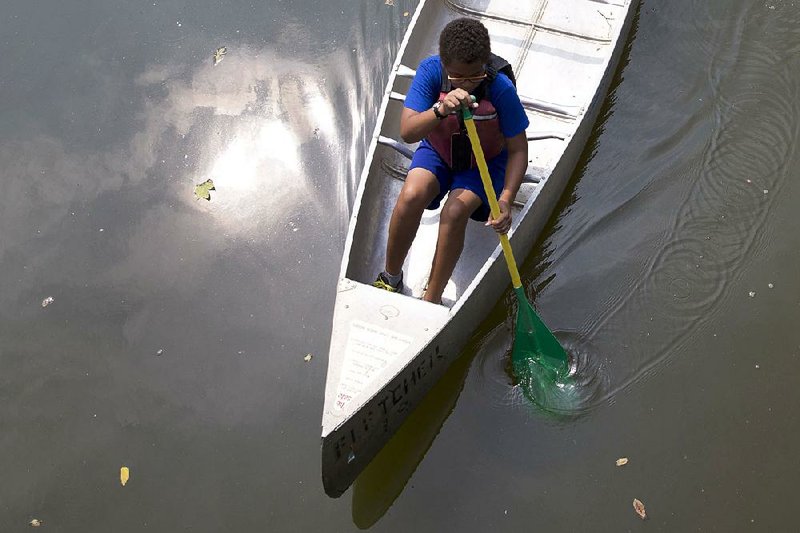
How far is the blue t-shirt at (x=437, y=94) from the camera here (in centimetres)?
479

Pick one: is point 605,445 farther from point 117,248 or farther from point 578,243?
point 117,248

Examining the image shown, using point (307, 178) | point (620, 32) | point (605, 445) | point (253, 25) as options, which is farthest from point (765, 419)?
point (253, 25)

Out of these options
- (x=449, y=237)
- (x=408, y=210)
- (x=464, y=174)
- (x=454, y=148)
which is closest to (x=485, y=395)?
(x=449, y=237)

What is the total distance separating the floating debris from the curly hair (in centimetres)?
318

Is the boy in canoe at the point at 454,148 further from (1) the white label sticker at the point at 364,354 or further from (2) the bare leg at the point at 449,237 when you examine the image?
(1) the white label sticker at the point at 364,354

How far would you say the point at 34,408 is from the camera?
546 centimetres

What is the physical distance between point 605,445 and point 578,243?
1510 mm

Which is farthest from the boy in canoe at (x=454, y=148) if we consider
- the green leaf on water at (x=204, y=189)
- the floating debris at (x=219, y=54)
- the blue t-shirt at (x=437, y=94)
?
the floating debris at (x=219, y=54)

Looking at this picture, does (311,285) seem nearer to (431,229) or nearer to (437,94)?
(431,229)

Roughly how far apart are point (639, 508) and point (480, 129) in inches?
93.8

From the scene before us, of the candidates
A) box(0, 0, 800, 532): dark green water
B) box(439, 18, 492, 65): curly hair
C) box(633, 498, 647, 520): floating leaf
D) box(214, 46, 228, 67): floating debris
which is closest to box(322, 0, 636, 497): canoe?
box(0, 0, 800, 532): dark green water

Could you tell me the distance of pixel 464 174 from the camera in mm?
5164

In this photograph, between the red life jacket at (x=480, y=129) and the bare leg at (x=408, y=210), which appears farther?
the bare leg at (x=408, y=210)

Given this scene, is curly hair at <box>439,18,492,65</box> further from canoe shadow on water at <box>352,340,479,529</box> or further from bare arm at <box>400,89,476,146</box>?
canoe shadow on water at <box>352,340,479,529</box>
